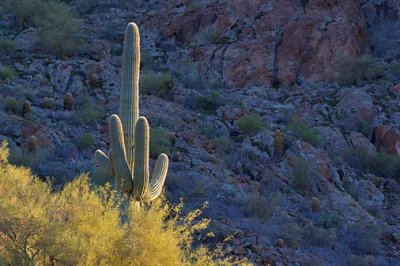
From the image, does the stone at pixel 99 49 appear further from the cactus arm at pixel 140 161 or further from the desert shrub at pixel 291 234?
the cactus arm at pixel 140 161

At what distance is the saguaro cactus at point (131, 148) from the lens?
12.0 m

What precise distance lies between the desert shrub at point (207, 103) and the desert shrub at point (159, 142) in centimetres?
394

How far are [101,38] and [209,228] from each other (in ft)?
54.7

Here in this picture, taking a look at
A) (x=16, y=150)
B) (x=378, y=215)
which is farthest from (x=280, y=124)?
(x=16, y=150)

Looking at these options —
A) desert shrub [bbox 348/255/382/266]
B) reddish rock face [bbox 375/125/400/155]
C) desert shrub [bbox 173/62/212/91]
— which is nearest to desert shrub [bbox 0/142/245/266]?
desert shrub [bbox 348/255/382/266]

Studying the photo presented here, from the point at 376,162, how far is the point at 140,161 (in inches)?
539

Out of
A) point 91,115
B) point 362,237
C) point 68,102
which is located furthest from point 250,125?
point 362,237

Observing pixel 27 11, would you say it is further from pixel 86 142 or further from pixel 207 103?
pixel 86 142

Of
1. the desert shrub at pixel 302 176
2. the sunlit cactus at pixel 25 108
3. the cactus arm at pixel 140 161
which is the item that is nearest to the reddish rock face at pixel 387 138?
the desert shrub at pixel 302 176

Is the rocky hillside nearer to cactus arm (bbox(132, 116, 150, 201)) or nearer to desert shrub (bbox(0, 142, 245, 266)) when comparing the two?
cactus arm (bbox(132, 116, 150, 201))

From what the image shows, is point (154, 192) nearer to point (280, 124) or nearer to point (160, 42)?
point (280, 124)

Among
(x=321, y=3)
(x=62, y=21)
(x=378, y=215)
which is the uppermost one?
(x=321, y=3)

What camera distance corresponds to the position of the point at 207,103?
2583cm

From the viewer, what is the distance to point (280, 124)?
84.2ft
